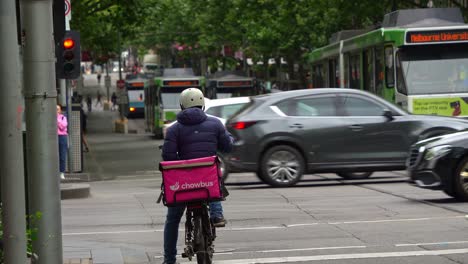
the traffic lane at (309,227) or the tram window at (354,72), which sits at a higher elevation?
the tram window at (354,72)

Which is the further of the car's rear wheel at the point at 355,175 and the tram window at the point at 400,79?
the tram window at the point at 400,79

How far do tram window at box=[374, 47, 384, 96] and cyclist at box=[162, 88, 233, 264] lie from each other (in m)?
16.2

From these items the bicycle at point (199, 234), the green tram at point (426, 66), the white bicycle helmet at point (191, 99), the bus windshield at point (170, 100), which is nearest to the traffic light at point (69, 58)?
the green tram at point (426, 66)

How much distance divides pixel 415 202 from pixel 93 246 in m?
5.51

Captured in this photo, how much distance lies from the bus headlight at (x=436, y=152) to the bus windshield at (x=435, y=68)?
30.1 ft

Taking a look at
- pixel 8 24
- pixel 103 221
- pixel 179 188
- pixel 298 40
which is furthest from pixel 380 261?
pixel 298 40

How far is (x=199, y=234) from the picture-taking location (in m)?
8.91

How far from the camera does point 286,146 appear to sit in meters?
18.9

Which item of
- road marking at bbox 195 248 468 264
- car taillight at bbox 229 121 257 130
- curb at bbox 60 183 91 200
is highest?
car taillight at bbox 229 121 257 130

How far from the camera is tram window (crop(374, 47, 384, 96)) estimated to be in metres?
25.2

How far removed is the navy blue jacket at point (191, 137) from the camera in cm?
916

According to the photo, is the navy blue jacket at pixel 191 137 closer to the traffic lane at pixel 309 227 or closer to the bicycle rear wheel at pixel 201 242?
the bicycle rear wheel at pixel 201 242

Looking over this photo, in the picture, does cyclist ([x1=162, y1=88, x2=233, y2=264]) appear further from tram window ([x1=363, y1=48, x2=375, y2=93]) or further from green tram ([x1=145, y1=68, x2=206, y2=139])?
green tram ([x1=145, y1=68, x2=206, y2=139])

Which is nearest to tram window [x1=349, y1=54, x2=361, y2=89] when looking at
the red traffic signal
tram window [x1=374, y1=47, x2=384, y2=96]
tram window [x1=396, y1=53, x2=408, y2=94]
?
tram window [x1=374, y1=47, x2=384, y2=96]
